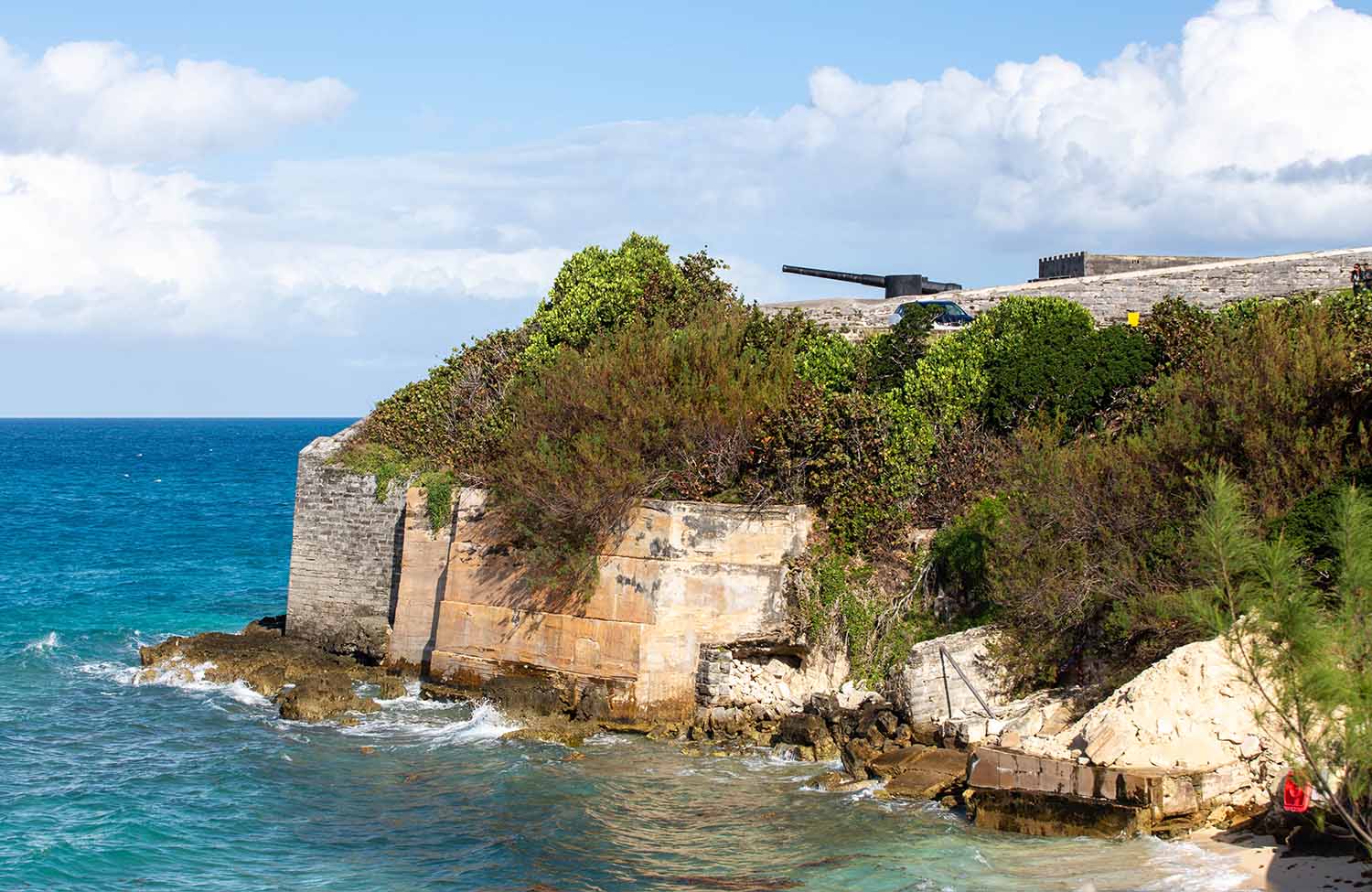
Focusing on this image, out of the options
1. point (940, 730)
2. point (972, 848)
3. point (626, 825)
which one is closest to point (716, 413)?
point (940, 730)

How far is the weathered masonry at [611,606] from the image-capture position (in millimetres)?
18812

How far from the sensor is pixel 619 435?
1995 cm

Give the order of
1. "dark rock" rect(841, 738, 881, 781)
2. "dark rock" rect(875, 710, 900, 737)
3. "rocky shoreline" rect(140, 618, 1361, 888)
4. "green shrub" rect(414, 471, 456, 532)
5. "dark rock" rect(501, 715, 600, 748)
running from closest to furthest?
"rocky shoreline" rect(140, 618, 1361, 888), "dark rock" rect(841, 738, 881, 781), "dark rock" rect(875, 710, 900, 737), "dark rock" rect(501, 715, 600, 748), "green shrub" rect(414, 471, 456, 532)

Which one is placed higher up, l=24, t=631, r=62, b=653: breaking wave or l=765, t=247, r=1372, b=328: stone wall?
l=765, t=247, r=1372, b=328: stone wall

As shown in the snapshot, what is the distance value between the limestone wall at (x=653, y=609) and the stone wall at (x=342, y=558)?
11.4 ft

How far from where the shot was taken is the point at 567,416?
2064 cm

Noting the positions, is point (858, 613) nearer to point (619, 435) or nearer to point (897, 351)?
point (619, 435)

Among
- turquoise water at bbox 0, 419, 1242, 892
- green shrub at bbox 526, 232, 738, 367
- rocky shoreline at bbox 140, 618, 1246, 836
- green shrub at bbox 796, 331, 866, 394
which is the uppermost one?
green shrub at bbox 526, 232, 738, 367

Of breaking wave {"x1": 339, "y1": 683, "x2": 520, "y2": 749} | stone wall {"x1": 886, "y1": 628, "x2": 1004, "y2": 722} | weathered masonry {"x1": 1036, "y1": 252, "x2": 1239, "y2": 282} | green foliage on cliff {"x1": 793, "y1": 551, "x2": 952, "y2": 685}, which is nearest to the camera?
stone wall {"x1": 886, "y1": 628, "x2": 1004, "y2": 722}

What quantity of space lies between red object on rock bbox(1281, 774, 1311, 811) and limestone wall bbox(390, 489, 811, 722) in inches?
309

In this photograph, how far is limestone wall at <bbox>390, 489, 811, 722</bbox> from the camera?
18781 millimetres

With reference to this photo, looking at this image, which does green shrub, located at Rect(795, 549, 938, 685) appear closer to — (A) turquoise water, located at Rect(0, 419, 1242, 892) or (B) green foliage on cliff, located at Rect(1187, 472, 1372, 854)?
(A) turquoise water, located at Rect(0, 419, 1242, 892)

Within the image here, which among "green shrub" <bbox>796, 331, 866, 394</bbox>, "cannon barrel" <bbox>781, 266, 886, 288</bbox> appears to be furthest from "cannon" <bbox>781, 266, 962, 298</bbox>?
"green shrub" <bbox>796, 331, 866, 394</bbox>

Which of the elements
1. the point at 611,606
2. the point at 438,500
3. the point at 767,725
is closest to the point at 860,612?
the point at 767,725
